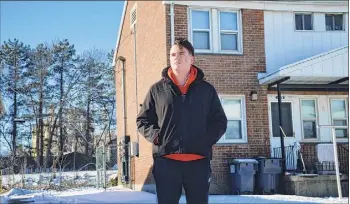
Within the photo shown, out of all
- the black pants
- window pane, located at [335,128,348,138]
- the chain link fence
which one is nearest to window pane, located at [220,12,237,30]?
window pane, located at [335,128,348,138]

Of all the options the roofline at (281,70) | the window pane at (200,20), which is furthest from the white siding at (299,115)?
the window pane at (200,20)

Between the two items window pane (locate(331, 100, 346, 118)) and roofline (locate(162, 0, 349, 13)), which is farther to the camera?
window pane (locate(331, 100, 346, 118))

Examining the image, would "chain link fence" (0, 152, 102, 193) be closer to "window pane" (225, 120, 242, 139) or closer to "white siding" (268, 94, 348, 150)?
"window pane" (225, 120, 242, 139)

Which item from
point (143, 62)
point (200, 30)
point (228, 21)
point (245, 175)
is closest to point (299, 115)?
point (245, 175)

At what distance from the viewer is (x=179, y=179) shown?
98.0 inches

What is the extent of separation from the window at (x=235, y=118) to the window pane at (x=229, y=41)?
4.39 feet

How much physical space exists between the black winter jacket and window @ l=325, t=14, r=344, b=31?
10431mm

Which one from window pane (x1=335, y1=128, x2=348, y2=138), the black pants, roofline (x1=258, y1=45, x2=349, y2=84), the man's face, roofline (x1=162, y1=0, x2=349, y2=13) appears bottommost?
the black pants

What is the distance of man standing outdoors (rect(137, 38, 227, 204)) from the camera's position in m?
2.49

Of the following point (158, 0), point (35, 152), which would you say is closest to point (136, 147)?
point (158, 0)

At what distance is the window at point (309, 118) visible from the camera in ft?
38.4

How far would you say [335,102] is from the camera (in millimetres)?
12008

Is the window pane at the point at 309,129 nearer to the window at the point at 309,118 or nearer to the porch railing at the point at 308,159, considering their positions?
the window at the point at 309,118

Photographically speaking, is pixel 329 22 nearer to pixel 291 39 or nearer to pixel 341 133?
pixel 291 39
